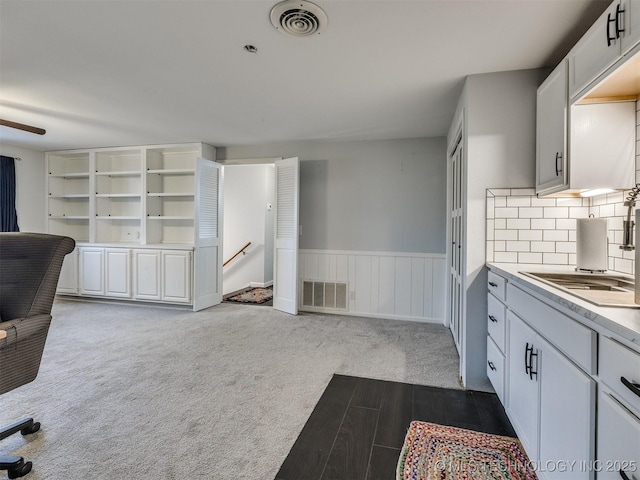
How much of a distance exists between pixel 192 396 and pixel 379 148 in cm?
351

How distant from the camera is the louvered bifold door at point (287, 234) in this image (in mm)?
4359

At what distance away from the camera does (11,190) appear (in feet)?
15.8

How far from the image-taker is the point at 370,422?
2.01m

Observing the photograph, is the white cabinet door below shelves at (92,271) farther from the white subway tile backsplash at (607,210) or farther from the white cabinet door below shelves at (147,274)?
the white subway tile backsplash at (607,210)

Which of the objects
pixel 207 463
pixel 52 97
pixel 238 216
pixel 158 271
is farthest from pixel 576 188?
pixel 238 216

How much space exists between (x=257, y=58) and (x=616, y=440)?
8.50 feet

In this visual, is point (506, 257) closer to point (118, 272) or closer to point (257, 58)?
point (257, 58)

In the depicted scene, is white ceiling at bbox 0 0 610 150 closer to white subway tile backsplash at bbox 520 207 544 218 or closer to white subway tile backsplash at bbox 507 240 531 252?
white subway tile backsplash at bbox 520 207 544 218

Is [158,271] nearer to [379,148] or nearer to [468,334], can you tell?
[379,148]

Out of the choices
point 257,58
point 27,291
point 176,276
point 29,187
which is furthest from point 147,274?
point 257,58

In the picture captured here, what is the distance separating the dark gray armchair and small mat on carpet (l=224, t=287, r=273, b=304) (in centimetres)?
358

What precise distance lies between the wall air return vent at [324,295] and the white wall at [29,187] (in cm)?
439

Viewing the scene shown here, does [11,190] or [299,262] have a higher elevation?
[11,190]

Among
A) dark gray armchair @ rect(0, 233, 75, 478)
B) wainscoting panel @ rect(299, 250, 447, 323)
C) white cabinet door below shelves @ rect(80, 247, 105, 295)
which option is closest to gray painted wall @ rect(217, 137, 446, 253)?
wainscoting panel @ rect(299, 250, 447, 323)
